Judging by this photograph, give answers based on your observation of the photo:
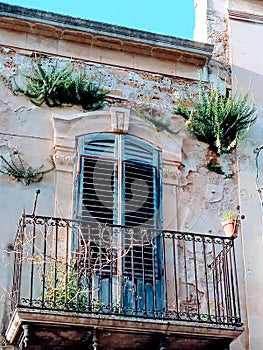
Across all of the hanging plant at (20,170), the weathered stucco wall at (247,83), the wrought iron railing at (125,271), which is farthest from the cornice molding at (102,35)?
the wrought iron railing at (125,271)

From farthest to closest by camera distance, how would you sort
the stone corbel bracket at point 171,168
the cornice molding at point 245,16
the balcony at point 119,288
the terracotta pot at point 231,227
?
the cornice molding at point 245,16 < the stone corbel bracket at point 171,168 < the terracotta pot at point 231,227 < the balcony at point 119,288

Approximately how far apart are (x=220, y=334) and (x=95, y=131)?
2969 millimetres

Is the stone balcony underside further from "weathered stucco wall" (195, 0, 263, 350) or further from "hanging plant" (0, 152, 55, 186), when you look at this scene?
"hanging plant" (0, 152, 55, 186)

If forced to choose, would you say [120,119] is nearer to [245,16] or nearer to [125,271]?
[125,271]

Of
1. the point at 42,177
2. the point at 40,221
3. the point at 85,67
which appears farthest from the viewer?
the point at 85,67

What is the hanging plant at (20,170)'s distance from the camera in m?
8.75

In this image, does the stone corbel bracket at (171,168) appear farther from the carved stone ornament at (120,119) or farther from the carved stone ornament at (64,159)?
the carved stone ornament at (64,159)

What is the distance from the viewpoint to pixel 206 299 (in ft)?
28.0

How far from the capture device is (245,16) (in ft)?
35.6

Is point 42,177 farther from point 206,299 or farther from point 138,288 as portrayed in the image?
point 206,299

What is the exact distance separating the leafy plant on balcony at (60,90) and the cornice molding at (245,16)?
98.9 inches

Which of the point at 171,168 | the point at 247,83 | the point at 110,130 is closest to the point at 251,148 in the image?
the point at 247,83

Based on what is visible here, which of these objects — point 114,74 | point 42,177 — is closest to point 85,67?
point 114,74

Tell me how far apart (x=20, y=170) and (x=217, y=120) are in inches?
102
